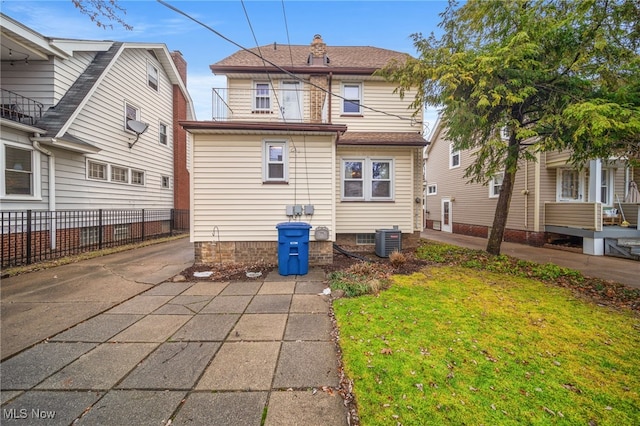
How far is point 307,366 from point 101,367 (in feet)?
7.28

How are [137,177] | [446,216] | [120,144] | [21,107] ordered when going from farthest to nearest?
[446,216]
[137,177]
[120,144]
[21,107]

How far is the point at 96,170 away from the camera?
10500 mm

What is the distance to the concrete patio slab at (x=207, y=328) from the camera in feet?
11.1

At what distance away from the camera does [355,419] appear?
6.77ft

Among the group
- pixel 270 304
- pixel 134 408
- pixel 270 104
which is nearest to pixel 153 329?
pixel 134 408

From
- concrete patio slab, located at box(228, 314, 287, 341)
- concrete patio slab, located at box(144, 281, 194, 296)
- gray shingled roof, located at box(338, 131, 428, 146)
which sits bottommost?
concrete patio slab, located at box(228, 314, 287, 341)

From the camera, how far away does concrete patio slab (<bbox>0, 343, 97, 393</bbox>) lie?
2.51 m

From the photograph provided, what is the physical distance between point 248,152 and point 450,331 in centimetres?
612

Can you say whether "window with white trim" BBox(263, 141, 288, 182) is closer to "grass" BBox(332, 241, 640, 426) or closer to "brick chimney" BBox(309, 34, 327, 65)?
"grass" BBox(332, 241, 640, 426)

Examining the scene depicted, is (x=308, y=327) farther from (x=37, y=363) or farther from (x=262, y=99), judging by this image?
(x=262, y=99)

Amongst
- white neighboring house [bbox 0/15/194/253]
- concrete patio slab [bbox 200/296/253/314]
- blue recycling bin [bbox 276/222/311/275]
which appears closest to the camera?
concrete patio slab [bbox 200/296/253/314]

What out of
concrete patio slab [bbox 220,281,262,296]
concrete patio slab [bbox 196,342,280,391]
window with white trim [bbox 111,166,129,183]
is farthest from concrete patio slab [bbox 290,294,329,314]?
window with white trim [bbox 111,166,129,183]

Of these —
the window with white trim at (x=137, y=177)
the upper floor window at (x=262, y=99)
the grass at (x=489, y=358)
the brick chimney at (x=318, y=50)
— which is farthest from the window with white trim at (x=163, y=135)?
the grass at (x=489, y=358)

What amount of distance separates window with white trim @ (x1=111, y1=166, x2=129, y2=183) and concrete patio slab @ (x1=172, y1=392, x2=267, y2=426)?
12475mm
